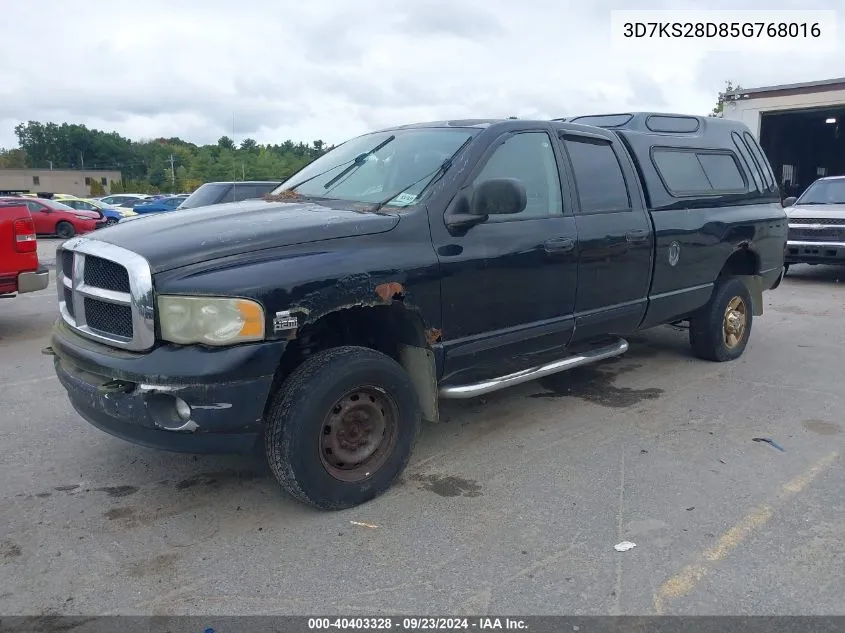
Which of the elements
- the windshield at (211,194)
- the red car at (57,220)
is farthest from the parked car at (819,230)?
the red car at (57,220)

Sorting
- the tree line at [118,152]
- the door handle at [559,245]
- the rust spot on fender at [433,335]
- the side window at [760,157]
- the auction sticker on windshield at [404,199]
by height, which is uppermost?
the tree line at [118,152]

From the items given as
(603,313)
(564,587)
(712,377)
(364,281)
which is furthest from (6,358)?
(712,377)

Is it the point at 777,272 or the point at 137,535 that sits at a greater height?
the point at 777,272

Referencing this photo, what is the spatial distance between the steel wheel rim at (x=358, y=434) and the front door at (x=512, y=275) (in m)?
0.47

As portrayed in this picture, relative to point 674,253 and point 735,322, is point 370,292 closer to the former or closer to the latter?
point 674,253

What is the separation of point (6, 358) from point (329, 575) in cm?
504

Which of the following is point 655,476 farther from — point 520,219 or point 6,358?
point 6,358

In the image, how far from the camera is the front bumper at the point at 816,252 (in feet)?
36.7

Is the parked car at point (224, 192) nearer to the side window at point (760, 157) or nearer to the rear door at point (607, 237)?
the side window at point (760, 157)

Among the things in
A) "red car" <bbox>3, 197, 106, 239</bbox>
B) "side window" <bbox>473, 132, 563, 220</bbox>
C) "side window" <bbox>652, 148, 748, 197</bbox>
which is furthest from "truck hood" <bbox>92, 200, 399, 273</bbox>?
"red car" <bbox>3, 197, 106, 239</bbox>

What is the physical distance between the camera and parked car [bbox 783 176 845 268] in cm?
1121

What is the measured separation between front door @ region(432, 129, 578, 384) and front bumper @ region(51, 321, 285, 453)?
3.67 feet

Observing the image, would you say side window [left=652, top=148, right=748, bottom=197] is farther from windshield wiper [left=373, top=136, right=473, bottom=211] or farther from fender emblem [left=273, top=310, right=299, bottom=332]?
fender emblem [left=273, top=310, right=299, bottom=332]

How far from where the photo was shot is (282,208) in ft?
13.0
